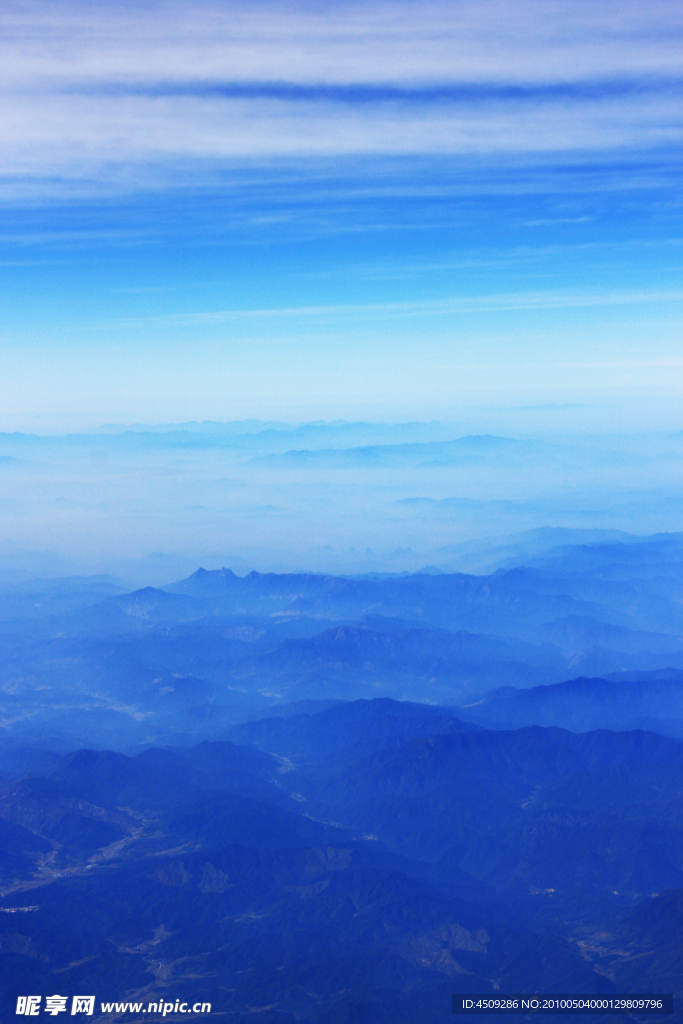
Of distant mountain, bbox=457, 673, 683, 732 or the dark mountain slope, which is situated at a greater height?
distant mountain, bbox=457, 673, 683, 732

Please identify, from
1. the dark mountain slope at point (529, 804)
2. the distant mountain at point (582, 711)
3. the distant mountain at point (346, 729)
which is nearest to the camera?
the dark mountain slope at point (529, 804)

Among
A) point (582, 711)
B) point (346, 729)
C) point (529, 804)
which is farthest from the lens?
point (582, 711)

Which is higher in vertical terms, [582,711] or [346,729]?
[582,711]

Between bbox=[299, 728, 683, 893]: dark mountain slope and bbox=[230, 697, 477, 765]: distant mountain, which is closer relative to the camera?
bbox=[299, 728, 683, 893]: dark mountain slope

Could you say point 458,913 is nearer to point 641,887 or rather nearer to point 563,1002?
point 563,1002

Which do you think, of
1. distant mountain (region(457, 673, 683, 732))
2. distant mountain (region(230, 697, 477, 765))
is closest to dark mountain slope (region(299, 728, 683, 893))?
distant mountain (region(230, 697, 477, 765))

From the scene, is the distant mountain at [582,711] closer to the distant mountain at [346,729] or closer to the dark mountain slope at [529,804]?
the distant mountain at [346,729]

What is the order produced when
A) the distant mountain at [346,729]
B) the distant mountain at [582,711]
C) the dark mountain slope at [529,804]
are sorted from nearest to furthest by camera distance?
the dark mountain slope at [529,804] → the distant mountain at [346,729] → the distant mountain at [582,711]

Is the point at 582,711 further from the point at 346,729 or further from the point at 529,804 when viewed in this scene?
the point at 346,729

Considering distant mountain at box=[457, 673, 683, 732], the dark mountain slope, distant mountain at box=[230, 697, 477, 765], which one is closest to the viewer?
the dark mountain slope

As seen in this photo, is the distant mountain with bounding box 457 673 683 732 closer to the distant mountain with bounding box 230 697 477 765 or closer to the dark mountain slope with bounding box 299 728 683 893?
the distant mountain with bounding box 230 697 477 765

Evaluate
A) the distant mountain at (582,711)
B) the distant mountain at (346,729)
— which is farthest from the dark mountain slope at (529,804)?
the distant mountain at (582,711)

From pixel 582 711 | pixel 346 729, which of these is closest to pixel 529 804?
pixel 346 729

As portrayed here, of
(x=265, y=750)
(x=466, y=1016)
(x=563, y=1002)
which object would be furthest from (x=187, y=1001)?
(x=265, y=750)
